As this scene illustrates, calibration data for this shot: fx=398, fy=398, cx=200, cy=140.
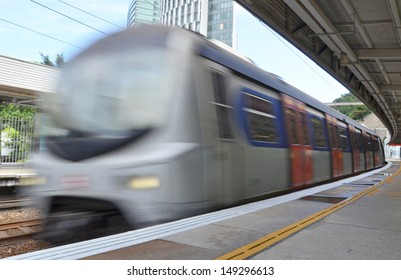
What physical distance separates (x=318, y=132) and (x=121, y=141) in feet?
26.4

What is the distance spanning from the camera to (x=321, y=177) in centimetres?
1212

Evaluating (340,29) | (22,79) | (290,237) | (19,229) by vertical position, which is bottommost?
(19,229)

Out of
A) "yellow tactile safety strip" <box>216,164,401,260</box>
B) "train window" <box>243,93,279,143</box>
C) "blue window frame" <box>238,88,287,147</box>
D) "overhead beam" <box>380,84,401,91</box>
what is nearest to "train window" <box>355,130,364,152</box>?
"overhead beam" <box>380,84,401,91</box>

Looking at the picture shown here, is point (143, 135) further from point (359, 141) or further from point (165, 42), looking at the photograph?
point (359, 141)

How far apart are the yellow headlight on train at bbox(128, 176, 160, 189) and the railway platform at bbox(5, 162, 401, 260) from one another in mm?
547

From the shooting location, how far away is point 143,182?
17.0 feet

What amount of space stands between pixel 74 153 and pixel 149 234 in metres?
1.73

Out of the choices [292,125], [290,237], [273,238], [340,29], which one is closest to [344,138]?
[340,29]

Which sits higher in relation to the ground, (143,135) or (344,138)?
(344,138)

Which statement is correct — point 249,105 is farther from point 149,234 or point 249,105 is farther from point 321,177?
point 321,177

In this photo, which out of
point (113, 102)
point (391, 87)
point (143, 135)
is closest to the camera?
point (143, 135)

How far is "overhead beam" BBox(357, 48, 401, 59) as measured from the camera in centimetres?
1432

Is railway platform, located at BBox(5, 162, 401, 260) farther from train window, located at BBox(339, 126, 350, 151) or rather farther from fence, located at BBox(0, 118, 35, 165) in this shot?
fence, located at BBox(0, 118, 35, 165)

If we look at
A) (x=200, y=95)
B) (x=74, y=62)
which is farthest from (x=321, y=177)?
(x=74, y=62)
